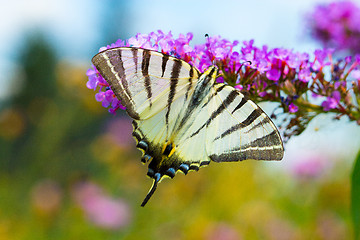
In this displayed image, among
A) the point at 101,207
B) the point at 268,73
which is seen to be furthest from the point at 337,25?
the point at 101,207

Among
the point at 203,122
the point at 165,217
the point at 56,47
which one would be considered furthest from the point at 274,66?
the point at 56,47

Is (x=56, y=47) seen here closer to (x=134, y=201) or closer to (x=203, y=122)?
(x=134, y=201)

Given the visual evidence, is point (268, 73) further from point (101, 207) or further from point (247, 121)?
point (101, 207)

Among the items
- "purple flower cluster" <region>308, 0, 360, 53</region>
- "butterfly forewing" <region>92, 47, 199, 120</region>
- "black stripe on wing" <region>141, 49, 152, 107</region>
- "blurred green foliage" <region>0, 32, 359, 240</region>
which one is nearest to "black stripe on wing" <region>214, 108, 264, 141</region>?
"butterfly forewing" <region>92, 47, 199, 120</region>

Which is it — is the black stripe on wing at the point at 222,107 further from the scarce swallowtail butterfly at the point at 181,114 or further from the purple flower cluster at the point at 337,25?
the purple flower cluster at the point at 337,25

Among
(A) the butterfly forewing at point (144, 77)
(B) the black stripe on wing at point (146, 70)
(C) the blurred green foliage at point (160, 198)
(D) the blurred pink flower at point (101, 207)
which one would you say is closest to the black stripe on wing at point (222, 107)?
(A) the butterfly forewing at point (144, 77)
